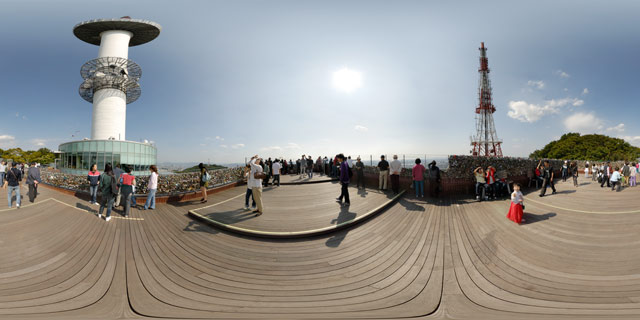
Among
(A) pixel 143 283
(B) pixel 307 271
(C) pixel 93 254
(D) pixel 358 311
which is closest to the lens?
(D) pixel 358 311

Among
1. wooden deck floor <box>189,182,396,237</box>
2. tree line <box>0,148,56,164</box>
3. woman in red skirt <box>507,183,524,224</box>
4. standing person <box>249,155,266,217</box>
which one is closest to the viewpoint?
wooden deck floor <box>189,182,396,237</box>

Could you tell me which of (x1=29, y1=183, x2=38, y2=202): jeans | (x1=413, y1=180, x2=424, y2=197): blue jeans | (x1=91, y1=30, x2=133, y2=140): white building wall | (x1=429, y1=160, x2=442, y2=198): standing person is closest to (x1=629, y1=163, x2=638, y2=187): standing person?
(x1=429, y1=160, x2=442, y2=198): standing person

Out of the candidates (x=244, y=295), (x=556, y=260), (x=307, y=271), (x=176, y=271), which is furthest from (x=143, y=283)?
(x=556, y=260)

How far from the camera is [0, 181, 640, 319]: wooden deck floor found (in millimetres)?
2934

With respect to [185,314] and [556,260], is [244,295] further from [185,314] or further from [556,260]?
[556,260]

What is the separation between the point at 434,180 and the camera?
8891 mm

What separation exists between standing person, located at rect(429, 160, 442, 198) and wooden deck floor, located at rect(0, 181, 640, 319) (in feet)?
8.90

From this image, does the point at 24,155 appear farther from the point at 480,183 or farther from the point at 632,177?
the point at 632,177

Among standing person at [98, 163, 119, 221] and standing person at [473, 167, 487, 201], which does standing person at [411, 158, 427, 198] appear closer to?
standing person at [473, 167, 487, 201]

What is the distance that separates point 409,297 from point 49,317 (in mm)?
4716

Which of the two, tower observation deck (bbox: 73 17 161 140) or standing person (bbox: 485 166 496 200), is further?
tower observation deck (bbox: 73 17 161 140)

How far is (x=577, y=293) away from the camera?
3100mm

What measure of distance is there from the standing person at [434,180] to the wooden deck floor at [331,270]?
2.71 m

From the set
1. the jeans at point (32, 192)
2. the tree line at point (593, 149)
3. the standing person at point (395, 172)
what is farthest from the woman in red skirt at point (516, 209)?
the tree line at point (593, 149)
